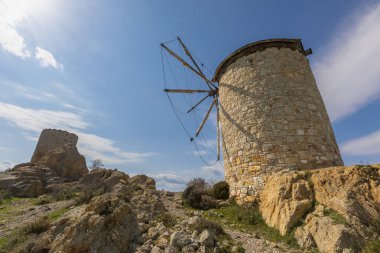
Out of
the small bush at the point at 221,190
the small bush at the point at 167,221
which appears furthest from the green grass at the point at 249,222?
the small bush at the point at 167,221

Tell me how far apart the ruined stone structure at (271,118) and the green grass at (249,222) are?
2.90 feet

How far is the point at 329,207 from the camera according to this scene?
7184 millimetres

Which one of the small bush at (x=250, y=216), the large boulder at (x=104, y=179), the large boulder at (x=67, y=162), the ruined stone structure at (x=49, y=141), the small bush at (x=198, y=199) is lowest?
the small bush at (x=250, y=216)

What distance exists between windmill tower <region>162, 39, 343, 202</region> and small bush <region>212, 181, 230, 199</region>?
35 centimetres

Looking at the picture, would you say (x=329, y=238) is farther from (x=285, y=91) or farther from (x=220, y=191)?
(x=285, y=91)

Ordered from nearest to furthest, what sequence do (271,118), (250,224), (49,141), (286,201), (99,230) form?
(99,230) < (286,201) < (250,224) < (271,118) < (49,141)

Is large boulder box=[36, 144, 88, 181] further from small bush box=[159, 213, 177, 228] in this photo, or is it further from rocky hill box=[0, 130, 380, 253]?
small bush box=[159, 213, 177, 228]

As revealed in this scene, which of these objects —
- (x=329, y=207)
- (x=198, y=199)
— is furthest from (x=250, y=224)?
(x=198, y=199)

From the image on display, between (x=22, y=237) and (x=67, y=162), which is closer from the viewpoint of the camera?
(x=22, y=237)

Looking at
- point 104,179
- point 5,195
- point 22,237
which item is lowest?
point 22,237

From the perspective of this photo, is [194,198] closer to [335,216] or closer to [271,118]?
[271,118]

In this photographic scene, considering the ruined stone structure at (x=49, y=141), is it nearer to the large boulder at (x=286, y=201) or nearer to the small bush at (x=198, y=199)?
the small bush at (x=198, y=199)

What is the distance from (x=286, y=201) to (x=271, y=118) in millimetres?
4520

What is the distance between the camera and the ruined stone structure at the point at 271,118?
1066 cm
